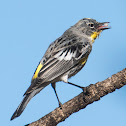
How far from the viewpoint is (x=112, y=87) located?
4.71 meters

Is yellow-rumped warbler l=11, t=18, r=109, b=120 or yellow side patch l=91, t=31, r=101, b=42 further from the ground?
yellow side patch l=91, t=31, r=101, b=42

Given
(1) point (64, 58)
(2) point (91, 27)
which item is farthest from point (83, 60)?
(2) point (91, 27)

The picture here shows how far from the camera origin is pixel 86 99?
479 centimetres

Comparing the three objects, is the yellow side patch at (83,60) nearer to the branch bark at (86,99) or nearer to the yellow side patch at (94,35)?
the yellow side patch at (94,35)

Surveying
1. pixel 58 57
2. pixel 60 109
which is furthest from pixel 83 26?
pixel 60 109

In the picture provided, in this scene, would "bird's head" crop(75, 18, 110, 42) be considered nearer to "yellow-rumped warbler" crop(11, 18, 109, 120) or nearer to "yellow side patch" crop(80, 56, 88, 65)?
"yellow-rumped warbler" crop(11, 18, 109, 120)

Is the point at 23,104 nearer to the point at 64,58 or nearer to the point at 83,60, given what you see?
the point at 64,58

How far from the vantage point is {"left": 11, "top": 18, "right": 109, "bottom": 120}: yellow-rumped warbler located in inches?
200

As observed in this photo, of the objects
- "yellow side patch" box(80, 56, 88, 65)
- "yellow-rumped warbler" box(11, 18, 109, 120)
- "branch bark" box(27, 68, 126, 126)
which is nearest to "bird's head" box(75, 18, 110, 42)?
"yellow-rumped warbler" box(11, 18, 109, 120)

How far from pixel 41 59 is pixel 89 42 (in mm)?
1354

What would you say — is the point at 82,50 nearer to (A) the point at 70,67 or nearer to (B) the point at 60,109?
(A) the point at 70,67

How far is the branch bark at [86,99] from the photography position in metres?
4.71

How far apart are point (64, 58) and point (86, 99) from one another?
128 cm

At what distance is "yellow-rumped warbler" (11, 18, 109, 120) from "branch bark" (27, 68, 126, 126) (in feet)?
1.76
